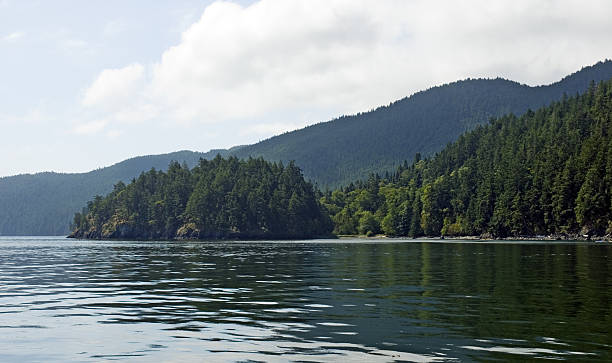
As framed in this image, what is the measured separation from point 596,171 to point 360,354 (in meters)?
160

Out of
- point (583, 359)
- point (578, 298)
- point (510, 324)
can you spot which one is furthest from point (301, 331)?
point (578, 298)

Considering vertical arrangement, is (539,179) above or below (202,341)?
above

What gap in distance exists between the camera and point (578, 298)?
104 feet

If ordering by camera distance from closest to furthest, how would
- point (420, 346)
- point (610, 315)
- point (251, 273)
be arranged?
point (420, 346) < point (610, 315) < point (251, 273)

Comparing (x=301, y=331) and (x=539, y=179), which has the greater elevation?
(x=539, y=179)

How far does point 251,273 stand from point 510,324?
3061cm

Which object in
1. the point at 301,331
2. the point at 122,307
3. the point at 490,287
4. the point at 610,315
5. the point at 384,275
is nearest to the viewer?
the point at 301,331

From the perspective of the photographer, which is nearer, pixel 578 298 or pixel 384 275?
pixel 578 298

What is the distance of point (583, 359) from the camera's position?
1780cm

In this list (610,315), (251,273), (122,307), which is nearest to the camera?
(610,315)

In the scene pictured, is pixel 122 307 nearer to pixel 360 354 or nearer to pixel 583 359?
pixel 360 354

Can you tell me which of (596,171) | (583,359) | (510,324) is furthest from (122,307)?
(596,171)

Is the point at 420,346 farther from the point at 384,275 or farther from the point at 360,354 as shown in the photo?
the point at 384,275

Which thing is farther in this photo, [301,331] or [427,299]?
[427,299]
